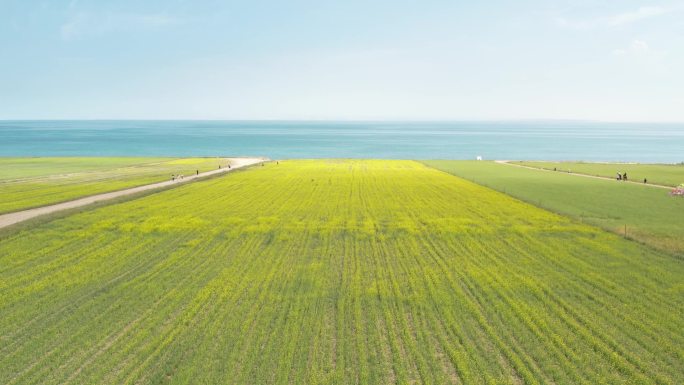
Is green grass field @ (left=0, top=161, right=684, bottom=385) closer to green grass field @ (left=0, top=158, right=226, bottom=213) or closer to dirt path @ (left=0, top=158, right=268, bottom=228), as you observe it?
dirt path @ (left=0, top=158, right=268, bottom=228)

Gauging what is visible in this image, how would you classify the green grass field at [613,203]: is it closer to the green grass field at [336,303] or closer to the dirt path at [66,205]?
the green grass field at [336,303]

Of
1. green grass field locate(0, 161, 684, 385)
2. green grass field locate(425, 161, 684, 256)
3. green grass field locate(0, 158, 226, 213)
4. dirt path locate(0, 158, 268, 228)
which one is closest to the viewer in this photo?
green grass field locate(0, 161, 684, 385)

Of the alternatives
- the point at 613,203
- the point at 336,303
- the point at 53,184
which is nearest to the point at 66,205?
the point at 53,184

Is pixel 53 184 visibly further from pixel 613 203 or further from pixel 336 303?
pixel 613 203

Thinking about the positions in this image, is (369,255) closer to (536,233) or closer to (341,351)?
(341,351)

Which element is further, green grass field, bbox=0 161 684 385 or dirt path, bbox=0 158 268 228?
dirt path, bbox=0 158 268 228

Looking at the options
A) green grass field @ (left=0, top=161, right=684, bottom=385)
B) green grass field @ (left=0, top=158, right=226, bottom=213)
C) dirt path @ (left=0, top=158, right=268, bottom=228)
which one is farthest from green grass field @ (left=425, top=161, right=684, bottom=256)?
green grass field @ (left=0, top=158, right=226, bottom=213)

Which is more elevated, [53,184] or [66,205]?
[53,184]
